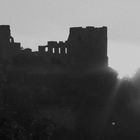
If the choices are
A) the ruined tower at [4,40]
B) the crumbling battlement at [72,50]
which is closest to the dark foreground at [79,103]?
the crumbling battlement at [72,50]

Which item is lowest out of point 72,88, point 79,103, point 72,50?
point 79,103

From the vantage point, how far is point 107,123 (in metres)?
58.4

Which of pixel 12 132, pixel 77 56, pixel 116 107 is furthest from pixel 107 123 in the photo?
pixel 12 132

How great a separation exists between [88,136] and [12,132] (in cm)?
2166

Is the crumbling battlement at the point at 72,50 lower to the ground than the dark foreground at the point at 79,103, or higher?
higher

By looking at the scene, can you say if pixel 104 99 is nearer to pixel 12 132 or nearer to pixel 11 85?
pixel 11 85

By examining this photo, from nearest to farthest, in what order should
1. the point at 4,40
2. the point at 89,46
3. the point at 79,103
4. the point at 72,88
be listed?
the point at 79,103 < the point at 72,88 < the point at 89,46 < the point at 4,40

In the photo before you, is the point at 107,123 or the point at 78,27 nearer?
the point at 107,123

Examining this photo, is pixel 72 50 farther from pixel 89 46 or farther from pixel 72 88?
pixel 72 88

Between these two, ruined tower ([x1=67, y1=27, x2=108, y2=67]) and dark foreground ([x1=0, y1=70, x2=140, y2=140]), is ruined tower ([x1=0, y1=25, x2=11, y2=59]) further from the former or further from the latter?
ruined tower ([x1=67, y1=27, x2=108, y2=67])

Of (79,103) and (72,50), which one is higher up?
(72,50)

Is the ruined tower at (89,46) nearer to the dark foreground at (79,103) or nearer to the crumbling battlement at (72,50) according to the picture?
the crumbling battlement at (72,50)

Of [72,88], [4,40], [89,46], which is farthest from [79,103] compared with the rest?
[4,40]

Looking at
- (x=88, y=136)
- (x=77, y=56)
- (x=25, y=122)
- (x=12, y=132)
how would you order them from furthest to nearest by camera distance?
1. (x=77, y=56)
2. (x=88, y=136)
3. (x=25, y=122)
4. (x=12, y=132)
